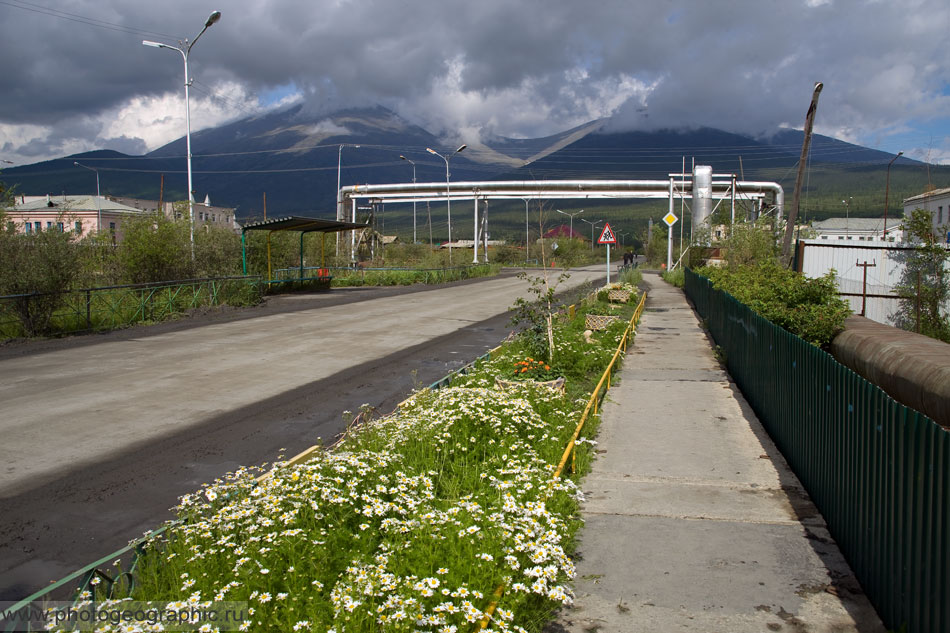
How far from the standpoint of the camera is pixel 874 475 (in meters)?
4.71

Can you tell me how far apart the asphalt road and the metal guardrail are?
958 millimetres

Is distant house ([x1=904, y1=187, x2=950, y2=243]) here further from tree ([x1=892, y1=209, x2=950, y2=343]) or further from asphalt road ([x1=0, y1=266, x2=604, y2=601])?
asphalt road ([x1=0, y1=266, x2=604, y2=601])

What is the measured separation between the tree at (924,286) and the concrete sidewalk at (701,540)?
51.1 ft

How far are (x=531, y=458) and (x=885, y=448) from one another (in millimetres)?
3020

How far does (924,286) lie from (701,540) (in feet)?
68.9

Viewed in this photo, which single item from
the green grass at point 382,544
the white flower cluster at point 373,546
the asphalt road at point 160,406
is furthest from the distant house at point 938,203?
the white flower cluster at point 373,546

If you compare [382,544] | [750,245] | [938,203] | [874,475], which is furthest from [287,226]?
[938,203]

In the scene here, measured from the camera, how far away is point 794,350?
755 centimetres

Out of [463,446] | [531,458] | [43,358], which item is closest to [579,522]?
[531,458]

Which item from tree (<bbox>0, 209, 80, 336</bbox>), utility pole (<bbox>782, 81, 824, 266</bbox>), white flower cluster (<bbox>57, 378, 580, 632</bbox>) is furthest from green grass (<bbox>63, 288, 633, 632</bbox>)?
utility pole (<bbox>782, 81, 824, 266</bbox>)

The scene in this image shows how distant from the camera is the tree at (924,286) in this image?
848 inches

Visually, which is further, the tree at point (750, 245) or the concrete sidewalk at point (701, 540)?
the tree at point (750, 245)

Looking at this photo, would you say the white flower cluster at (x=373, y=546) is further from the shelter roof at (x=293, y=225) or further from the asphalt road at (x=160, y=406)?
the shelter roof at (x=293, y=225)

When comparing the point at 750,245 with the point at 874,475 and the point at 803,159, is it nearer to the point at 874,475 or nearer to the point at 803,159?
the point at 803,159
